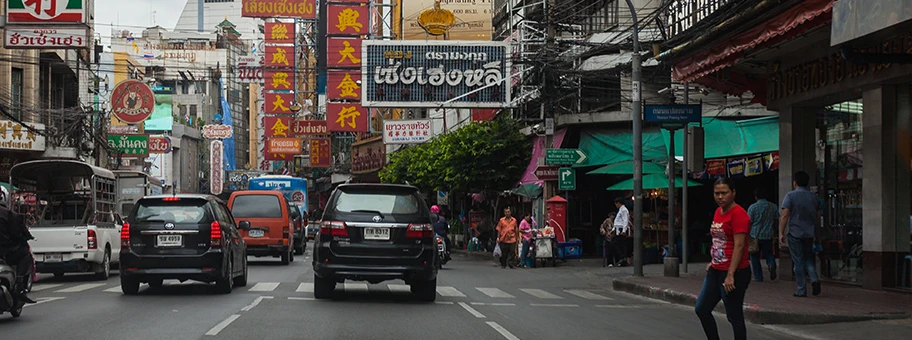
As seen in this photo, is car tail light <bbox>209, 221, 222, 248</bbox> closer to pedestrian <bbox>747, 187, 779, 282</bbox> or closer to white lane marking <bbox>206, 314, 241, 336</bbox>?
white lane marking <bbox>206, 314, 241, 336</bbox>

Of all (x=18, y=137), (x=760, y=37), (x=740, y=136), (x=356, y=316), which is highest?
(x=760, y=37)

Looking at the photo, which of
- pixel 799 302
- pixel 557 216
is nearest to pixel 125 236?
pixel 799 302

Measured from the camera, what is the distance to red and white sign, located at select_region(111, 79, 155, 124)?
1608 inches

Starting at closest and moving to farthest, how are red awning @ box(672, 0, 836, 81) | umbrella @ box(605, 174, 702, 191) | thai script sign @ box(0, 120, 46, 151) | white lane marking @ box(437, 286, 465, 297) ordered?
red awning @ box(672, 0, 836, 81), white lane marking @ box(437, 286, 465, 297), umbrella @ box(605, 174, 702, 191), thai script sign @ box(0, 120, 46, 151)

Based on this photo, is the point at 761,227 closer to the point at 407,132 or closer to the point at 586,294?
the point at 586,294

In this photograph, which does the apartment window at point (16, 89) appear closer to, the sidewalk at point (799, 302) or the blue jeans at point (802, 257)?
the sidewalk at point (799, 302)

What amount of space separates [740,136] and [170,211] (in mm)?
17691

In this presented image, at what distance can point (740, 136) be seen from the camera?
94.4ft

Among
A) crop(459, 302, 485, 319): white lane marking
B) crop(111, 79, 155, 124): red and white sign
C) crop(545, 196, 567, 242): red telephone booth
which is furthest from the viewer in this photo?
crop(111, 79, 155, 124): red and white sign

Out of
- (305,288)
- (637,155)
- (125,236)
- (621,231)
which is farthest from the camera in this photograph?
(621,231)

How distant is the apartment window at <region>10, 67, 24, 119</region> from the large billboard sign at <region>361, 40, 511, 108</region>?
49.5ft

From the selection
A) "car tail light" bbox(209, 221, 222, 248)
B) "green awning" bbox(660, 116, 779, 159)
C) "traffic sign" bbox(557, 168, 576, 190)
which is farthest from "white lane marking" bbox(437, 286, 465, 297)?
"traffic sign" bbox(557, 168, 576, 190)

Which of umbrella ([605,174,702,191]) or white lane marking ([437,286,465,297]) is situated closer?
white lane marking ([437,286,465,297])

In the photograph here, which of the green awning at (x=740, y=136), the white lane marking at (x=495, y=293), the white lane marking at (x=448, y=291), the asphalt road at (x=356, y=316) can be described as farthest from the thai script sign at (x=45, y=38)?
the green awning at (x=740, y=136)
